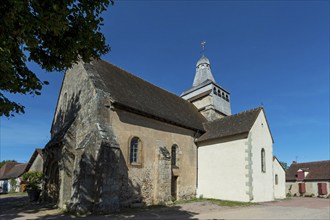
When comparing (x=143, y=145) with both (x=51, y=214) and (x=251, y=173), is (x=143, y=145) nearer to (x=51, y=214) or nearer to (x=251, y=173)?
(x=51, y=214)

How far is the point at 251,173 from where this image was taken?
55.9ft

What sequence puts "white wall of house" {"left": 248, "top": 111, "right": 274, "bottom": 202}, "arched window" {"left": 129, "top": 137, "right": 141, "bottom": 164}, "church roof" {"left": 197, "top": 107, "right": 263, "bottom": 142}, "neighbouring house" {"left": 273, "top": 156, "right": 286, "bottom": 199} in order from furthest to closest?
"neighbouring house" {"left": 273, "top": 156, "right": 286, "bottom": 199}, "church roof" {"left": 197, "top": 107, "right": 263, "bottom": 142}, "white wall of house" {"left": 248, "top": 111, "right": 274, "bottom": 202}, "arched window" {"left": 129, "top": 137, "right": 141, "bottom": 164}

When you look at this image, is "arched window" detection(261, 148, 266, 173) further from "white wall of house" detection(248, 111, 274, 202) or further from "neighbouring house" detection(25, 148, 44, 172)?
"neighbouring house" detection(25, 148, 44, 172)

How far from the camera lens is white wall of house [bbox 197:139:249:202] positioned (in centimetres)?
1727

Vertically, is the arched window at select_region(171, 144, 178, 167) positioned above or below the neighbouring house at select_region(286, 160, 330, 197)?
above

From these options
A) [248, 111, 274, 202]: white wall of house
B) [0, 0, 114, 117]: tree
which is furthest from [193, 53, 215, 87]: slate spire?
[0, 0, 114, 117]: tree

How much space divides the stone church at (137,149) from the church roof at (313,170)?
18.5 m

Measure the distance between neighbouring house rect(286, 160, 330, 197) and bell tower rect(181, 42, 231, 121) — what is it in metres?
15.8

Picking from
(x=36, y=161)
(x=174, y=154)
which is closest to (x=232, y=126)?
(x=174, y=154)

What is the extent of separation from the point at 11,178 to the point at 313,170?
149 feet

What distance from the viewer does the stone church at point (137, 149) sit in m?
12.7

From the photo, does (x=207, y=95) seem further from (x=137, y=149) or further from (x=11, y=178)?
(x=11, y=178)

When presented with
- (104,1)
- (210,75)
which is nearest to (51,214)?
(104,1)

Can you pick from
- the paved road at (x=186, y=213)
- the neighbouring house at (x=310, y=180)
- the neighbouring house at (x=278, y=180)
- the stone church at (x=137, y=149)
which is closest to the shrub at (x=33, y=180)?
the stone church at (x=137, y=149)
